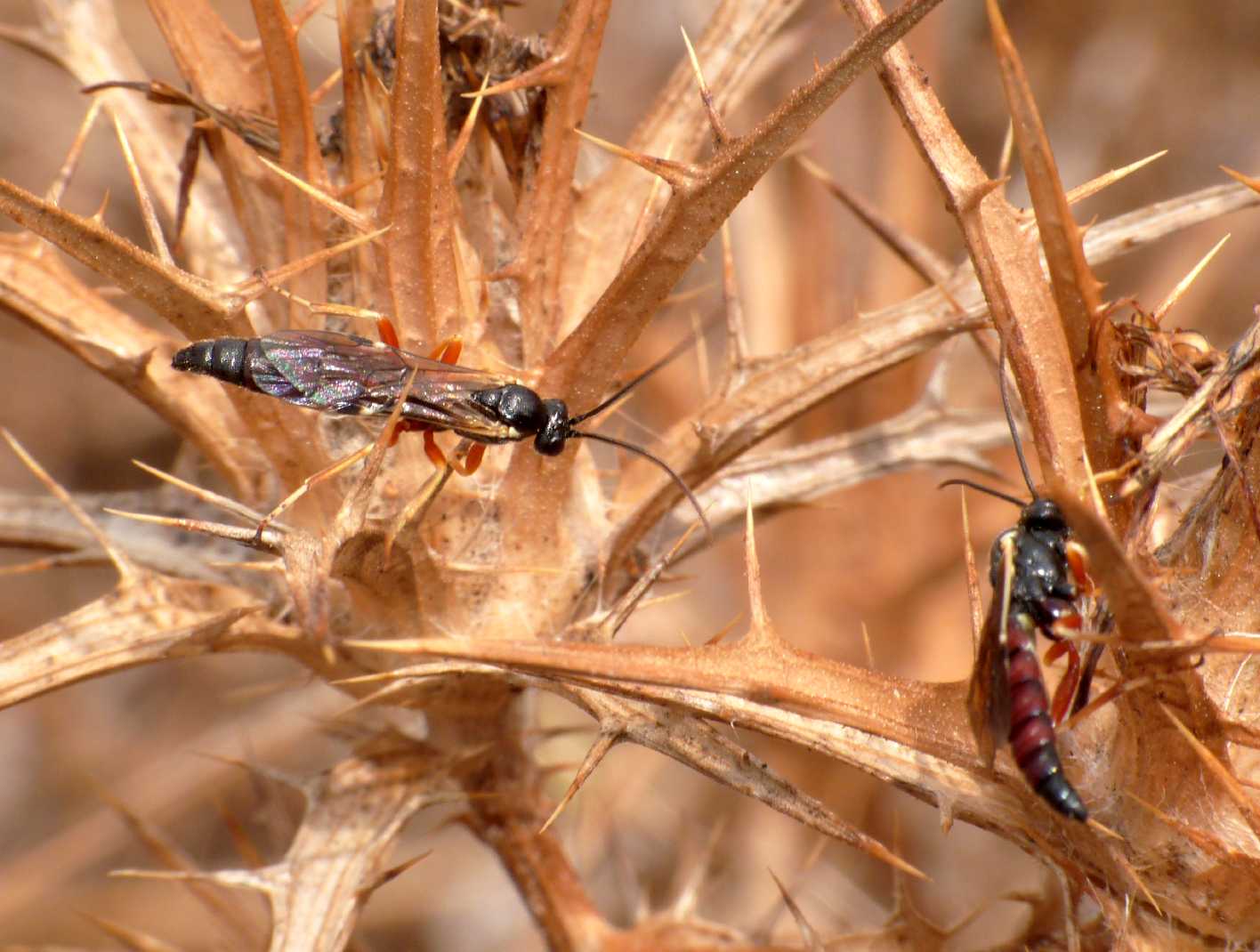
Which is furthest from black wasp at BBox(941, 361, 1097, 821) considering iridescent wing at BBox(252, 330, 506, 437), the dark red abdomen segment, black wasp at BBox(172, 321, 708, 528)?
iridescent wing at BBox(252, 330, 506, 437)

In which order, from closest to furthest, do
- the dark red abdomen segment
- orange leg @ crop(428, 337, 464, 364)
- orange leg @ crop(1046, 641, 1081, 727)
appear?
1. the dark red abdomen segment
2. orange leg @ crop(1046, 641, 1081, 727)
3. orange leg @ crop(428, 337, 464, 364)

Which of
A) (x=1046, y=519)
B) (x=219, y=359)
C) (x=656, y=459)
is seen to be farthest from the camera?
(x=656, y=459)

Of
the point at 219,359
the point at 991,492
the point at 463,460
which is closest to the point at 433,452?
the point at 463,460

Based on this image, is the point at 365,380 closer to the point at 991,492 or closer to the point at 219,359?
the point at 219,359

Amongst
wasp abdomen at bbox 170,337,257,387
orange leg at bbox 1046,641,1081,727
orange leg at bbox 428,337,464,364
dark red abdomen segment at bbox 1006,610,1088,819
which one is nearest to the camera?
dark red abdomen segment at bbox 1006,610,1088,819

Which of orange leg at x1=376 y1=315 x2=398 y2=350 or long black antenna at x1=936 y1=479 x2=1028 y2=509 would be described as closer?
long black antenna at x1=936 y1=479 x2=1028 y2=509

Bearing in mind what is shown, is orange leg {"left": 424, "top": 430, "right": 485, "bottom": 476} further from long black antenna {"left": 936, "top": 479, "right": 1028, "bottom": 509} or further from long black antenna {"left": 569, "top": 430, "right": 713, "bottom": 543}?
long black antenna {"left": 936, "top": 479, "right": 1028, "bottom": 509}

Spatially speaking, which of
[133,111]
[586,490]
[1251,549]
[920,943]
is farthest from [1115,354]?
[133,111]
